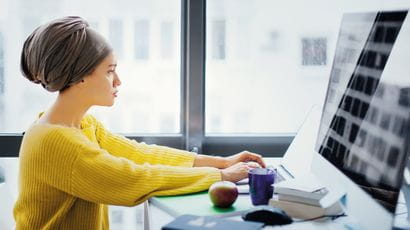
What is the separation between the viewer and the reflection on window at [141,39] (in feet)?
7.12

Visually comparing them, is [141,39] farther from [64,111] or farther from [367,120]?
[367,120]

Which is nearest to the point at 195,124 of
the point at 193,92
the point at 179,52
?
the point at 193,92

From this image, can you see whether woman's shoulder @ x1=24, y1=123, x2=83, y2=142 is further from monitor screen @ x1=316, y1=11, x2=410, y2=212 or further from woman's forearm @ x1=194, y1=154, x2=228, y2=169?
monitor screen @ x1=316, y1=11, x2=410, y2=212

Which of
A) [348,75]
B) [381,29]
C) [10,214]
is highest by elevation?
[381,29]

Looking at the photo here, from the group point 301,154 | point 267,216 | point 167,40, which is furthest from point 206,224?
point 167,40

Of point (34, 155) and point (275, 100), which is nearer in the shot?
point (34, 155)

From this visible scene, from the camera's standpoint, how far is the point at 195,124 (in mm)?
2156

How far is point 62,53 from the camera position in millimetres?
1499

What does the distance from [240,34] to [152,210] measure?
37.8 inches

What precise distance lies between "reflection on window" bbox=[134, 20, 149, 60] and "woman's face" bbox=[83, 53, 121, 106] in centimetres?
55

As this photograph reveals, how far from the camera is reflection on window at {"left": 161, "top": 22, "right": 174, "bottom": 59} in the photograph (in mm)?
2182

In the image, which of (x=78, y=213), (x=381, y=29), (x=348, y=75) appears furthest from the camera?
(x=78, y=213)

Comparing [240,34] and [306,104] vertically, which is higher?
[240,34]

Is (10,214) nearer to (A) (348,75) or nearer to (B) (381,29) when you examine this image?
(A) (348,75)
